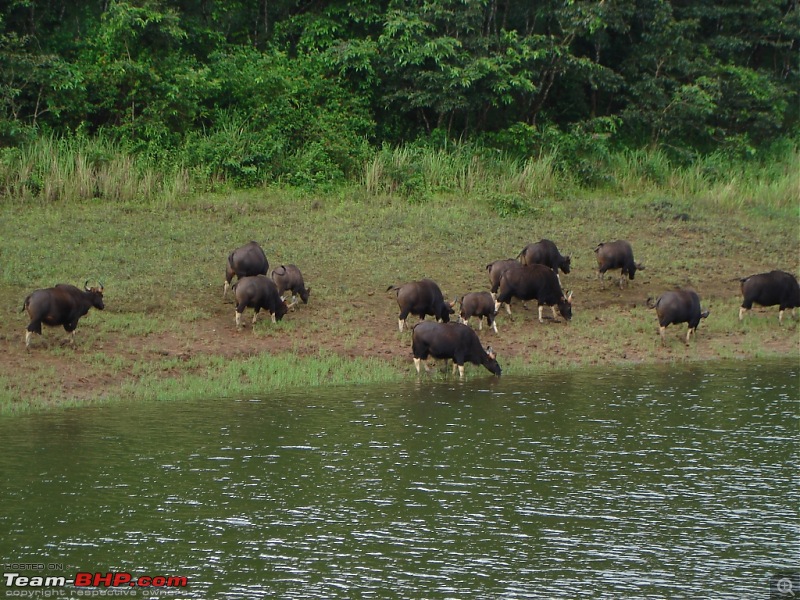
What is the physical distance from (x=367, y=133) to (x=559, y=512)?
60.2ft

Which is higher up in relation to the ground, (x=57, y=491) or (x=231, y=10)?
(x=231, y=10)

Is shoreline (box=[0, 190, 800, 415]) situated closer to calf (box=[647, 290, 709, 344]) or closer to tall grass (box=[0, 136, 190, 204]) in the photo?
calf (box=[647, 290, 709, 344])

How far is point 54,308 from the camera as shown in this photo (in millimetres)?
15828

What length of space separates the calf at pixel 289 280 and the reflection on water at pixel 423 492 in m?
3.76

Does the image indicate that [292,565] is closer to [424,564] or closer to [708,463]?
[424,564]

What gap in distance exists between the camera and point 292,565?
9023mm

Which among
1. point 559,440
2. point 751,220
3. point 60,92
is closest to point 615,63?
point 751,220

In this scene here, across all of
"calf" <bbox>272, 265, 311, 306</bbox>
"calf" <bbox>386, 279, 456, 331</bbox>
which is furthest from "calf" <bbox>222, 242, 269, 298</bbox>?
"calf" <bbox>386, 279, 456, 331</bbox>

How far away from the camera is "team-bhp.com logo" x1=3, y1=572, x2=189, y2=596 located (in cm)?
851

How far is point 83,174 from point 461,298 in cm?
916

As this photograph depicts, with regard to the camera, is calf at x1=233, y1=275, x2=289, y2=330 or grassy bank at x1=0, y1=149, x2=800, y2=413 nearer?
grassy bank at x1=0, y1=149, x2=800, y2=413
